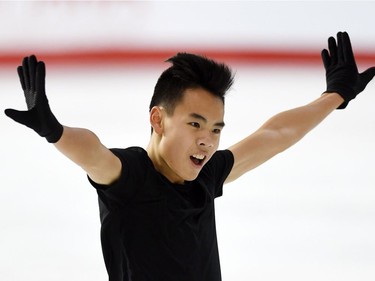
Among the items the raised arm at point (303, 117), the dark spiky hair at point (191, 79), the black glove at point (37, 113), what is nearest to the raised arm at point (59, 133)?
the black glove at point (37, 113)

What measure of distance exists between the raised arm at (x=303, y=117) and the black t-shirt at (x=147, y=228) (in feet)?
1.64

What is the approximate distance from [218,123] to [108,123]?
5.36ft

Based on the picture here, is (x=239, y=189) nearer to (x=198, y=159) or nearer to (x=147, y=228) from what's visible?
(x=198, y=159)

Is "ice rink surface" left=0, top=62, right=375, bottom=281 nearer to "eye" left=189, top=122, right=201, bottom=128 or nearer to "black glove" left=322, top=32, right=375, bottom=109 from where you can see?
"black glove" left=322, top=32, right=375, bottom=109

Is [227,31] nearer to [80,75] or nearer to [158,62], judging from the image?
[158,62]

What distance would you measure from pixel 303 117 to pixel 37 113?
54.0 inches

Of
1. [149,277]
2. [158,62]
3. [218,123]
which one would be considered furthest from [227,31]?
[149,277]

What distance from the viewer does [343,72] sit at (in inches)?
126

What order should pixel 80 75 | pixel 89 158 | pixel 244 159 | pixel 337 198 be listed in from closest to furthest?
1. pixel 89 158
2. pixel 244 159
3. pixel 337 198
4. pixel 80 75

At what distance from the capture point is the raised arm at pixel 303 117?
296 cm

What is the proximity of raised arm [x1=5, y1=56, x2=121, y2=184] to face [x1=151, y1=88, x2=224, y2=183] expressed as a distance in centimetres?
25

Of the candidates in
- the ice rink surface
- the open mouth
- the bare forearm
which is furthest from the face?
the ice rink surface

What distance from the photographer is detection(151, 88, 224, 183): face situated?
7.98 feet

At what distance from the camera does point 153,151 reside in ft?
8.22
